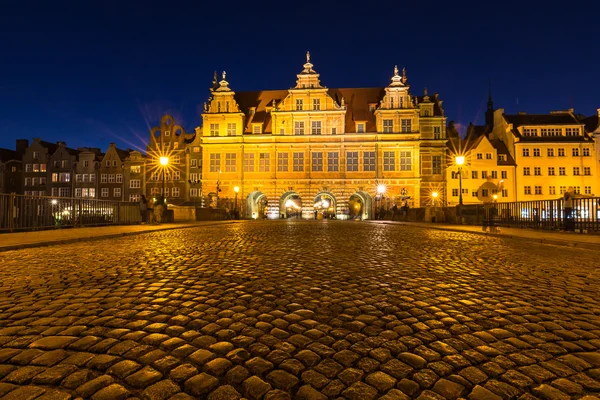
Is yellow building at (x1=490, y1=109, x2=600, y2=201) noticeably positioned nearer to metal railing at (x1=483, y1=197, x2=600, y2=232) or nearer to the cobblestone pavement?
metal railing at (x1=483, y1=197, x2=600, y2=232)

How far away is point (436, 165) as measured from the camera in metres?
42.6

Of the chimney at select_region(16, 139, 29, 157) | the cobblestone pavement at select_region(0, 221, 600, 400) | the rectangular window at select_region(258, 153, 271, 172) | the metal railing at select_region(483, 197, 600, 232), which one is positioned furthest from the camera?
the chimney at select_region(16, 139, 29, 157)

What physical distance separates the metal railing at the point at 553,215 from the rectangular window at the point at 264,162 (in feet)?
91.5

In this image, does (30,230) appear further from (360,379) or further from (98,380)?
(360,379)

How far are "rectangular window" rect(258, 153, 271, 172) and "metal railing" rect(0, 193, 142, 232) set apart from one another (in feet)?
72.1

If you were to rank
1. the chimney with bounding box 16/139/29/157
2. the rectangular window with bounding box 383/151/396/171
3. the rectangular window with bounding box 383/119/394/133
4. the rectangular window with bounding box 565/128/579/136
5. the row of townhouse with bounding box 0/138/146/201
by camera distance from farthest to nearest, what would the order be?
the chimney with bounding box 16/139/29/157, the row of townhouse with bounding box 0/138/146/201, the rectangular window with bounding box 565/128/579/136, the rectangular window with bounding box 383/119/394/133, the rectangular window with bounding box 383/151/396/171

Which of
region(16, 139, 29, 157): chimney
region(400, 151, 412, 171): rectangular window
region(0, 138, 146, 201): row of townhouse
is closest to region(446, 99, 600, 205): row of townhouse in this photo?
region(400, 151, 412, 171): rectangular window

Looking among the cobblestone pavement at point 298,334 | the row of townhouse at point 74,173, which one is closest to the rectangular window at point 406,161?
the cobblestone pavement at point 298,334

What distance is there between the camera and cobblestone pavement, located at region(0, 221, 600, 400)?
6.51 ft

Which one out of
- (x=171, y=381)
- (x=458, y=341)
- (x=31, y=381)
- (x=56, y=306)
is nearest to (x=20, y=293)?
(x=56, y=306)

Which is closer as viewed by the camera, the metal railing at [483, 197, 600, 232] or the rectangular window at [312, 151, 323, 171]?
the metal railing at [483, 197, 600, 232]

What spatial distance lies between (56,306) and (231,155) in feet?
131

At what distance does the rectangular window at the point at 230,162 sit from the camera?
4231cm

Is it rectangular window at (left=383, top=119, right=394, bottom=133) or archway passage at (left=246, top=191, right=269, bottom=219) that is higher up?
rectangular window at (left=383, top=119, right=394, bottom=133)
